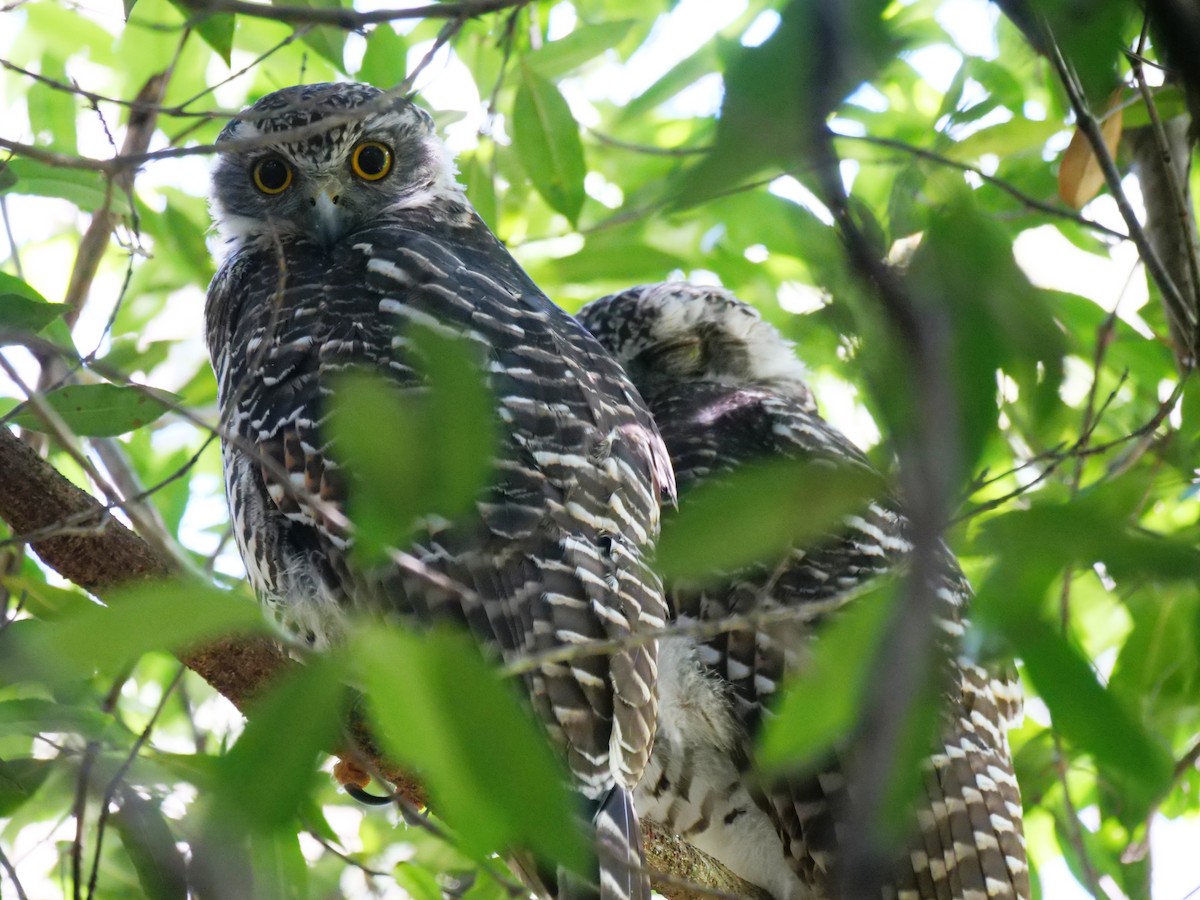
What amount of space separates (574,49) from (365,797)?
2060 millimetres

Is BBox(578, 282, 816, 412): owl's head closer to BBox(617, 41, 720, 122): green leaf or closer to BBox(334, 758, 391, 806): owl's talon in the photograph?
BBox(617, 41, 720, 122): green leaf

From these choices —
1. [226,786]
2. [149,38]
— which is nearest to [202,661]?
[226,786]

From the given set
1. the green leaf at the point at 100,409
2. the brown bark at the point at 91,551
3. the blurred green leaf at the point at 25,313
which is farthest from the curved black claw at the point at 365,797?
the blurred green leaf at the point at 25,313

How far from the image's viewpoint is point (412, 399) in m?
1.58

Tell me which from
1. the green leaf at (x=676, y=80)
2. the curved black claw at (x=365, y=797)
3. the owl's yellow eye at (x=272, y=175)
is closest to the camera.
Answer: the curved black claw at (x=365, y=797)

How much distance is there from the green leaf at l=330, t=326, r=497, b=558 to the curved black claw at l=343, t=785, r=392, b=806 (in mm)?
1901

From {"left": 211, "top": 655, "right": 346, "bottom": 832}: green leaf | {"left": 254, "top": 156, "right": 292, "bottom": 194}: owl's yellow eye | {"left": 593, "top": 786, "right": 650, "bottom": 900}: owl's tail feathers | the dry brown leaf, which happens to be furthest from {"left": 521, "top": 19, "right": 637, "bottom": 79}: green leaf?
{"left": 211, "top": 655, "right": 346, "bottom": 832}: green leaf

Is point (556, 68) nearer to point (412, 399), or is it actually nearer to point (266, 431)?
point (266, 431)

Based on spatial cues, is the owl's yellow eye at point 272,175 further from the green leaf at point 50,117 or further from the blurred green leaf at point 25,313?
the blurred green leaf at point 25,313

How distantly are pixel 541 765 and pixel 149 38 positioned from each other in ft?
11.0

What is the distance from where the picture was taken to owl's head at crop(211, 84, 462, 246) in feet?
12.4

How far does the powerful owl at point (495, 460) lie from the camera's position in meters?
2.50

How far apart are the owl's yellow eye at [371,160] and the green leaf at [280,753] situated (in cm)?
318

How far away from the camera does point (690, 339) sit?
16.2 ft
